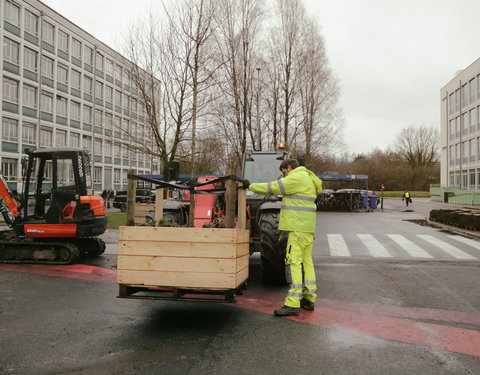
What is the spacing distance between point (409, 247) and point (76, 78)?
46.4 metres

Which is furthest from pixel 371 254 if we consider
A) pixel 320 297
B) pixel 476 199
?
pixel 476 199

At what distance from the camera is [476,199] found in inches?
1598

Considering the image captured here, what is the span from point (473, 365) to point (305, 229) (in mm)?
2438

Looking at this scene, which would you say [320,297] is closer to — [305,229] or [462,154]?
[305,229]

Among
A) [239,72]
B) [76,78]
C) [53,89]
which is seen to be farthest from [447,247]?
[76,78]

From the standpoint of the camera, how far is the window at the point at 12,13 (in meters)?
37.4

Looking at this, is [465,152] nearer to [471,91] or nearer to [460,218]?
[471,91]

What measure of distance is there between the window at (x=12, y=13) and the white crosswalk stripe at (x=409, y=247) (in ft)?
123

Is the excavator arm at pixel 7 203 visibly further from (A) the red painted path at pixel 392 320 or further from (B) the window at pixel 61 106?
(B) the window at pixel 61 106

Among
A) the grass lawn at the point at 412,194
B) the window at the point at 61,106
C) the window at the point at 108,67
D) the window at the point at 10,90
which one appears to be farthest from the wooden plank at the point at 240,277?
the grass lawn at the point at 412,194

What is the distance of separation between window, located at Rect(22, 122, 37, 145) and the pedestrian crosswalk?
34.2 metres

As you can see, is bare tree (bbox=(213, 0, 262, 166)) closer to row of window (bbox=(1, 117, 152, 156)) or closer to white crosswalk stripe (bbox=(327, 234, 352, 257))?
row of window (bbox=(1, 117, 152, 156))

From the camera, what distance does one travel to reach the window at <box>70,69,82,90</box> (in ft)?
160

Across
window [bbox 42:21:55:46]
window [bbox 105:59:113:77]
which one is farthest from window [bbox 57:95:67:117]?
window [bbox 105:59:113:77]
